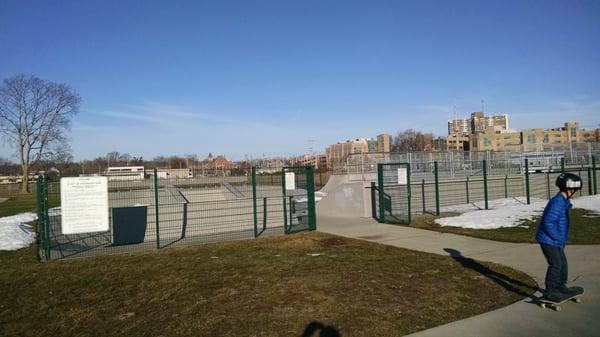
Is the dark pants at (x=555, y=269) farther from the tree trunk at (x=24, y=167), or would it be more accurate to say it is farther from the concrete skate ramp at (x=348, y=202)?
the tree trunk at (x=24, y=167)

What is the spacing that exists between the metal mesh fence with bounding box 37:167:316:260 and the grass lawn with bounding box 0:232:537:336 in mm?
1652

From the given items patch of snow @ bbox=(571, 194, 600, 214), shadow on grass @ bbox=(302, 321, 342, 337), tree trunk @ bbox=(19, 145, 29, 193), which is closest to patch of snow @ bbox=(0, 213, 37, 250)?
shadow on grass @ bbox=(302, 321, 342, 337)

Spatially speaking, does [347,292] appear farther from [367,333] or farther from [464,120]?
[464,120]

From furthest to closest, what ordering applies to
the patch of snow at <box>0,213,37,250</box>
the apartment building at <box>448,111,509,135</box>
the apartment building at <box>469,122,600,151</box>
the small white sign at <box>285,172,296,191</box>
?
the apartment building at <box>448,111,509,135</box> → the apartment building at <box>469,122,600,151</box> → the small white sign at <box>285,172,296,191</box> → the patch of snow at <box>0,213,37,250</box>

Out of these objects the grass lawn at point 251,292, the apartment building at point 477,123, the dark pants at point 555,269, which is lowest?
the grass lawn at point 251,292

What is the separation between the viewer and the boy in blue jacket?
5.80 m

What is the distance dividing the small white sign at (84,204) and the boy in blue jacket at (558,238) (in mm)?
9705

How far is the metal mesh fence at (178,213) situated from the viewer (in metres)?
12.2

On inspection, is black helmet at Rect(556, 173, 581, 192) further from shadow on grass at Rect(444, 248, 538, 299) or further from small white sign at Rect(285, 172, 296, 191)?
small white sign at Rect(285, 172, 296, 191)

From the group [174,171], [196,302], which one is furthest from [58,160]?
[196,302]

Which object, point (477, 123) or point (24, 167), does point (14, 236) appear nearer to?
point (24, 167)

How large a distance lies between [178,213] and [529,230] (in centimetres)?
1000

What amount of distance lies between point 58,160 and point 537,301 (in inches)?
2860

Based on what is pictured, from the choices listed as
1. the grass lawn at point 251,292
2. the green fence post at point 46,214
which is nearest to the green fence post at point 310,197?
the grass lawn at point 251,292
